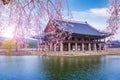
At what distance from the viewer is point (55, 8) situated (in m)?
4.06

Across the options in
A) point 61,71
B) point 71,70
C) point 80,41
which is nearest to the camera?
point 61,71

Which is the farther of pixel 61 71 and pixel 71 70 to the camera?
pixel 71 70

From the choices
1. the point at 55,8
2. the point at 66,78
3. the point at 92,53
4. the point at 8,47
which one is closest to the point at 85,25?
the point at 92,53

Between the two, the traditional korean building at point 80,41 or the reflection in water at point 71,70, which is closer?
the reflection in water at point 71,70

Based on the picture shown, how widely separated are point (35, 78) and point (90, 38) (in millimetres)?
30303

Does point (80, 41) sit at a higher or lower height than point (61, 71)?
higher

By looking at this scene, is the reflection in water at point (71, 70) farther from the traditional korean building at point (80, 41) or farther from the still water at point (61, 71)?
the traditional korean building at point (80, 41)

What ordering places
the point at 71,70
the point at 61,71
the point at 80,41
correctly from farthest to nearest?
1. the point at 80,41
2. the point at 71,70
3. the point at 61,71

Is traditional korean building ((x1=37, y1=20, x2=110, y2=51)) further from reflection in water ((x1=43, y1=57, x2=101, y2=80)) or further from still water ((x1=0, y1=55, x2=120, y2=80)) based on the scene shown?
still water ((x1=0, y1=55, x2=120, y2=80))

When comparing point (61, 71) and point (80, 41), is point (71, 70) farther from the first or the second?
point (80, 41)

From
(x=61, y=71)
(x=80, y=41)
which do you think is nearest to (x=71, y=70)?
(x=61, y=71)

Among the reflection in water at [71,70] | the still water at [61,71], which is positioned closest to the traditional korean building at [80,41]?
the reflection in water at [71,70]

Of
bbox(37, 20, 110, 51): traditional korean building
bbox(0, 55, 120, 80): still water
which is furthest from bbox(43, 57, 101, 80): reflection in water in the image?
bbox(37, 20, 110, 51): traditional korean building

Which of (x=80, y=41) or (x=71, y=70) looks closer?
(x=71, y=70)
